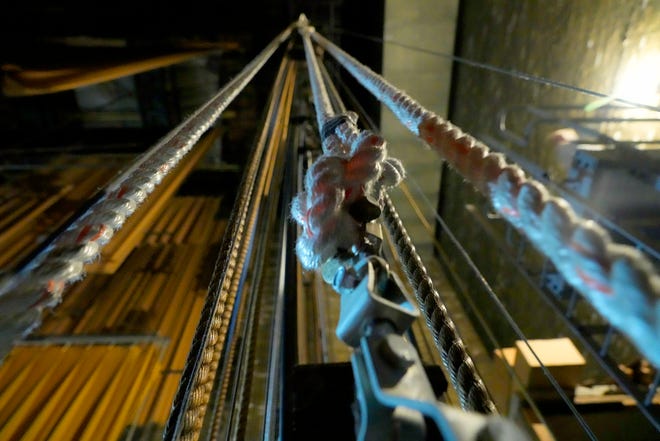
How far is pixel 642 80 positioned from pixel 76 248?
261 centimetres

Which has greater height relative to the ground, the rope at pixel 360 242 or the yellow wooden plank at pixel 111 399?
the rope at pixel 360 242

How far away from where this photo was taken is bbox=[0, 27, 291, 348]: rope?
10.9 inches

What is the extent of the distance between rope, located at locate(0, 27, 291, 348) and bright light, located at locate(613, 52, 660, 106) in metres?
2.35

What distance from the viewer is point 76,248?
13.0 inches

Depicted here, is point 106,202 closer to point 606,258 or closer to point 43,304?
point 43,304

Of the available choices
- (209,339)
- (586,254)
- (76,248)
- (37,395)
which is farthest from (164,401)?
(586,254)

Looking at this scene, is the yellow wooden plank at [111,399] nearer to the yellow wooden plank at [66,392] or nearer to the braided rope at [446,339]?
the yellow wooden plank at [66,392]

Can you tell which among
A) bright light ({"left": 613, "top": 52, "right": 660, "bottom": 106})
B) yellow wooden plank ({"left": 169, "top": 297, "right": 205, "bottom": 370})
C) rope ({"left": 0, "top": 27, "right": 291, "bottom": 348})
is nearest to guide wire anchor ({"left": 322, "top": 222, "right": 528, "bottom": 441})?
rope ({"left": 0, "top": 27, "right": 291, "bottom": 348})

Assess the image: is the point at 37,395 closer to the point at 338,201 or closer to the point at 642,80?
the point at 338,201

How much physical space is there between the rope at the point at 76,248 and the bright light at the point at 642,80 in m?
2.35

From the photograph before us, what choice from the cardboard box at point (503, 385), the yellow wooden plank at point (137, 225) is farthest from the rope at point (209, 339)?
the cardboard box at point (503, 385)

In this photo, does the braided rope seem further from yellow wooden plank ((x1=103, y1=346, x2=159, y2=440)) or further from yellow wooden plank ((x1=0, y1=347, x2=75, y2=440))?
yellow wooden plank ((x1=0, y1=347, x2=75, y2=440))

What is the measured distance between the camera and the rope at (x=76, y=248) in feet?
0.91

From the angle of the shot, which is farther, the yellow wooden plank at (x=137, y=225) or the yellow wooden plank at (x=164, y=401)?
the yellow wooden plank at (x=137, y=225)
